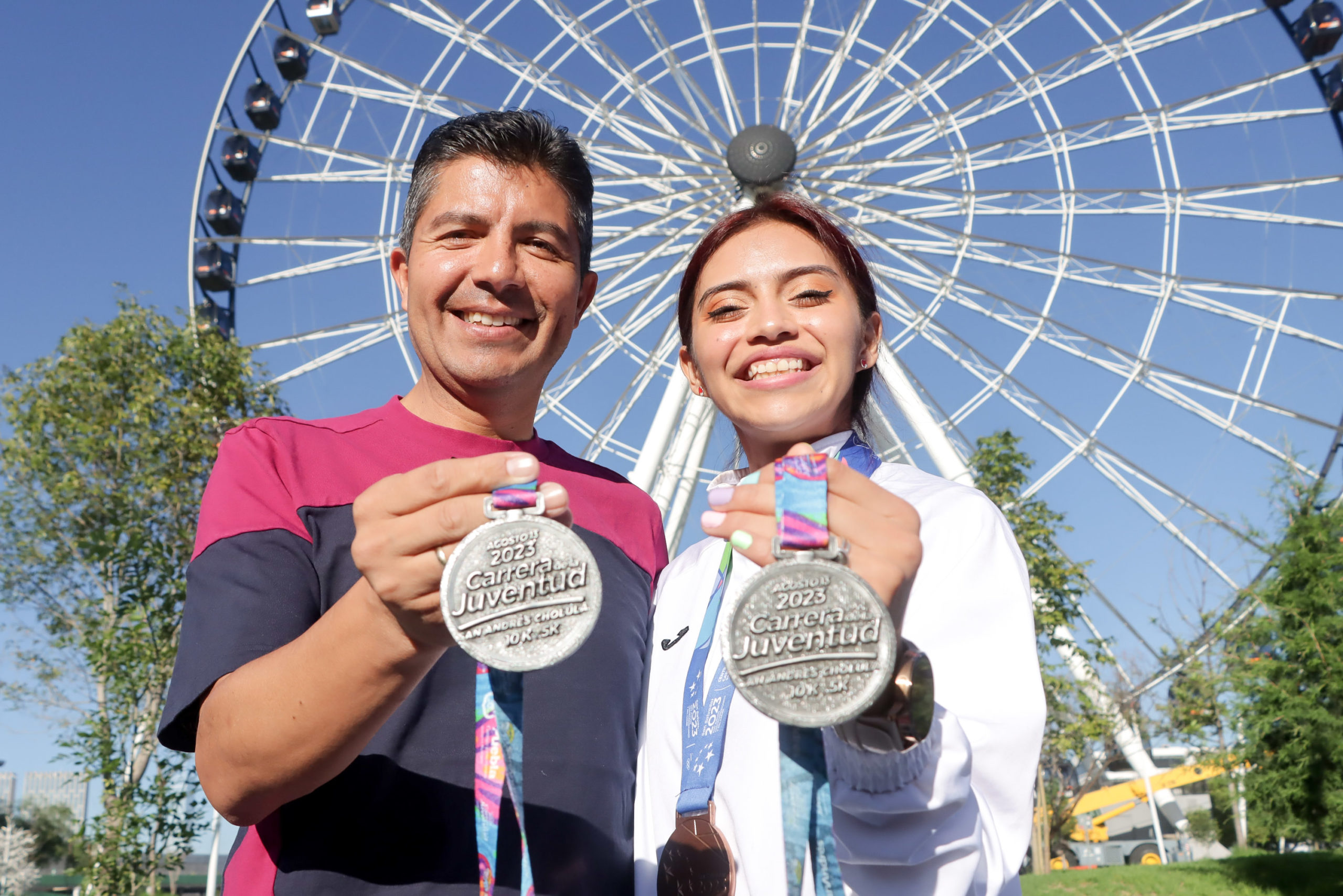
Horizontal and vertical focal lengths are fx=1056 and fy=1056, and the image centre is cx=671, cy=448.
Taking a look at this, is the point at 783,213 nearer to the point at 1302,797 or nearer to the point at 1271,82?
the point at 1302,797

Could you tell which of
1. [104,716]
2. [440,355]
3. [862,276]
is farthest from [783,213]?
[104,716]

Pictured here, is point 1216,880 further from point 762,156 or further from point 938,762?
point 938,762

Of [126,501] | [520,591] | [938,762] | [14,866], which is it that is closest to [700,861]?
[938,762]

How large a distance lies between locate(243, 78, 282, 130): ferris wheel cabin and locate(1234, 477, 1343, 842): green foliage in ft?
63.4

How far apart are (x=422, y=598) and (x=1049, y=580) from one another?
65.0 ft

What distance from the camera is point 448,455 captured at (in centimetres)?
267

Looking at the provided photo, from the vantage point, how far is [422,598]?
160 cm

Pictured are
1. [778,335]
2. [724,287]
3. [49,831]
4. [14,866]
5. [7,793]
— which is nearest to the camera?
[778,335]

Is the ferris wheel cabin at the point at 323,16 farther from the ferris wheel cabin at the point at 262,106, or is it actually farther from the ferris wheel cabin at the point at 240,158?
the ferris wheel cabin at the point at 240,158

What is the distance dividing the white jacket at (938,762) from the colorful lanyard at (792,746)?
0.16 ft

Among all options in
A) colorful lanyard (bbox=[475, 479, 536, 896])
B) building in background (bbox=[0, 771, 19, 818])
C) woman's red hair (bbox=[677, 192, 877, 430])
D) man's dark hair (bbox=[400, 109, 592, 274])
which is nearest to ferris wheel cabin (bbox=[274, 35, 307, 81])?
man's dark hair (bbox=[400, 109, 592, 274])

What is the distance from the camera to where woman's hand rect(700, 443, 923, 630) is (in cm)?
154

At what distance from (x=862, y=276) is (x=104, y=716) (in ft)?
41.4

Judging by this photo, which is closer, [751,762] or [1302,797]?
[751,762]
